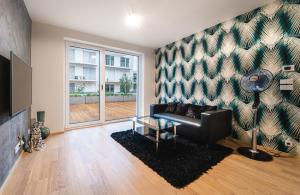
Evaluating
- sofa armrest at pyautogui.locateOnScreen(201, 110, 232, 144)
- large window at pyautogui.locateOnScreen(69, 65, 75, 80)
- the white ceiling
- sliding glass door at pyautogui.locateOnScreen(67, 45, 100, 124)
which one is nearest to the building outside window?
sliding glass door at pyautogui.locateOnScreen(67, 45, 100, 124)

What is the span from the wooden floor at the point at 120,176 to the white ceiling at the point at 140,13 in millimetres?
2474

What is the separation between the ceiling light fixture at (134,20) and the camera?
9.15ft

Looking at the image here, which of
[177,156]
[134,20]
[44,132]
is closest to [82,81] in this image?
[44,132]

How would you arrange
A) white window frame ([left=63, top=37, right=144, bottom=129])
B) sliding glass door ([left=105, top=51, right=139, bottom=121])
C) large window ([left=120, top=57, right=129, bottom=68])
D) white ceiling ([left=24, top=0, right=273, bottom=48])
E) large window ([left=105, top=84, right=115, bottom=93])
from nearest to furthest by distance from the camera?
white ceiling ([left=24, top=0, right=273, bottom=48]) → white window frame ([left=63, top=37, right=144, bottom=129]) → large window ([left=105, top=84, right=115, bottom=93]) → sliding glass door ([left=105, top=51, right=139, bottom=121]) → large window ([left=120, top=57, right=129, bottom=68])

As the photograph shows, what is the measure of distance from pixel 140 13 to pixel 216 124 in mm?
2476

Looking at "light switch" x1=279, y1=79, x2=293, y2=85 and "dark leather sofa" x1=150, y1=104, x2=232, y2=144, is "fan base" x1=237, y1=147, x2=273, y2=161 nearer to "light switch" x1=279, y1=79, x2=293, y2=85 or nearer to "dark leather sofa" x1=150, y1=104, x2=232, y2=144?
"dark leather sofa" x1=150, y1=104, x2=232, y2=144

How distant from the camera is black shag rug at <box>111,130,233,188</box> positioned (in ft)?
5.65

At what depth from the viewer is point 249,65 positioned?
105 inches

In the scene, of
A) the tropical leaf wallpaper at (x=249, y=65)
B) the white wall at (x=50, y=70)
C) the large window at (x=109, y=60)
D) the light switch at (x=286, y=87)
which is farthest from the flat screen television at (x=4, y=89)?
the light switch at (x=286, y=87)

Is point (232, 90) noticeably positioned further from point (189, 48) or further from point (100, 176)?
point (100, 176)

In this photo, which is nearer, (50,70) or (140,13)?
(140,13)

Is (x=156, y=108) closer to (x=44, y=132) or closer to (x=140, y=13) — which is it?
(x=140, y=13)

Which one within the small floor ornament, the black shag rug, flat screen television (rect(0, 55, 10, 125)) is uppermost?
flat screen television (rect(0, 55, 10, 125))

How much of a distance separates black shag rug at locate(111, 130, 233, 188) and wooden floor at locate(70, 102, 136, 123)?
1.57 metres
